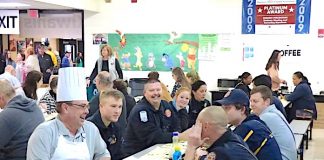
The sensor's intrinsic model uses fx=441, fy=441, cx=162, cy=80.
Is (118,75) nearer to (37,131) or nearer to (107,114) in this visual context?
(107,114)

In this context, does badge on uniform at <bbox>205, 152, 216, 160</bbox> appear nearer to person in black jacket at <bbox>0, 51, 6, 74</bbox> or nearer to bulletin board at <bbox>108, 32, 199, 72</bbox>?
bulletin board at <bbox>108, 32, 199, 72</bbox>

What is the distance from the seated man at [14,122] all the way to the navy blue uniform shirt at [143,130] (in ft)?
2.86

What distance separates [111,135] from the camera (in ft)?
12.4

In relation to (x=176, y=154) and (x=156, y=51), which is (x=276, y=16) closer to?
(x=156, y=51)


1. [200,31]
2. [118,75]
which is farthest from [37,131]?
[200,31]

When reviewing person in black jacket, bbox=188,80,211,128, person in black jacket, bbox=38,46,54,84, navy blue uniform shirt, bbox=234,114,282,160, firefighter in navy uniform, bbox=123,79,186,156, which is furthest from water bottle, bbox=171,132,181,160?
person in black jacket, bbox=38,46,54,84

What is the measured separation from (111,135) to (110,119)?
154 mm

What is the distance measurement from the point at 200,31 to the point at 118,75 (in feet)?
8.47

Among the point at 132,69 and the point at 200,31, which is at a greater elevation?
the point at 200,31

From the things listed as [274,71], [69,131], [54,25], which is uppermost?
[54,25]

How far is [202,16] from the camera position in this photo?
34.2ft

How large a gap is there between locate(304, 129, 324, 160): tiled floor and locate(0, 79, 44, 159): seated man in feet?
16.2

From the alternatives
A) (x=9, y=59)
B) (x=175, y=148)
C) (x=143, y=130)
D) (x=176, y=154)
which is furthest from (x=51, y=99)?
(x=9, y=59)

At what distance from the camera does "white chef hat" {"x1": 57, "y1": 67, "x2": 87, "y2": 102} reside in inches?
108
